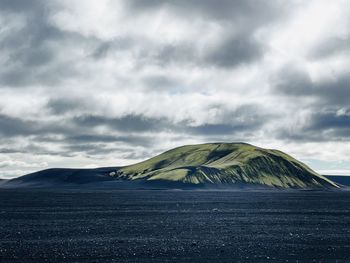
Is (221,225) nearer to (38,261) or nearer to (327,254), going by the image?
(327,254)

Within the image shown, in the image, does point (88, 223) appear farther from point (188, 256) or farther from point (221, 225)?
point (188, 256)

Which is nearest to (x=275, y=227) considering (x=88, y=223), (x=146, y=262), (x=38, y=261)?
(x=88, y=223)

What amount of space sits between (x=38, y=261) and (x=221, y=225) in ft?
212

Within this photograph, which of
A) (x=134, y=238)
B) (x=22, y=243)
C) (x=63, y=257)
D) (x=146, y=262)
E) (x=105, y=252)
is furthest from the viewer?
(x=134, y=238)

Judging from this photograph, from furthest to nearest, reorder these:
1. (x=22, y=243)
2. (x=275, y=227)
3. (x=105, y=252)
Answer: (x=275, y=227), (x=22, y=243), (x=105, y=252)

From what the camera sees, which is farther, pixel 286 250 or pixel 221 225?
pixel 221 225

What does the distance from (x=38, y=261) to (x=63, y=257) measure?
177 inches

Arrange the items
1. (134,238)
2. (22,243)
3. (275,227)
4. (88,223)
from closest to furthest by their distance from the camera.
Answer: (22,243), (134,238), (275,227), (88,223)

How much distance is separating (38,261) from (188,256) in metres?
23.4

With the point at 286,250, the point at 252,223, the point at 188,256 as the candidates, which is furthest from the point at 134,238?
the point at 252,223

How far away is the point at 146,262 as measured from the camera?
6644 centimetres

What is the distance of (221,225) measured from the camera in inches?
4820

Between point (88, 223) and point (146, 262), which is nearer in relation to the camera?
point (146, 262)

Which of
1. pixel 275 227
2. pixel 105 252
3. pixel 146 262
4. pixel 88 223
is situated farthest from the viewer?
pixel 88 223
